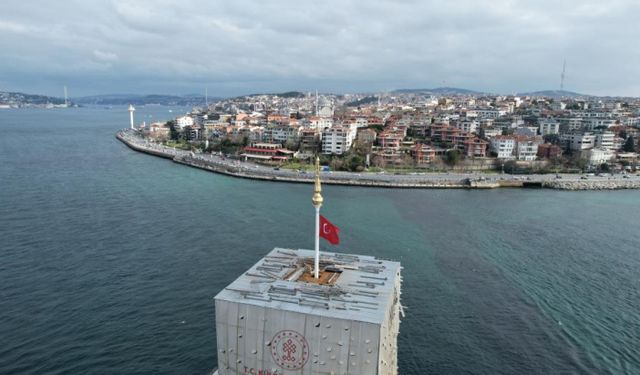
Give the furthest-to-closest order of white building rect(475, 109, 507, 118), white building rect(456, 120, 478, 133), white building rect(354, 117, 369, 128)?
1. white building rect(475, 109, 507, 118)
2. white building rect(354, 117, 369, 128)
3. white building rect(456, 120, 478, 133)

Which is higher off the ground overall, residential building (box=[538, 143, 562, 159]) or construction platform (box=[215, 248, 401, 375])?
residential building (box=[538, 143, 562, 159])

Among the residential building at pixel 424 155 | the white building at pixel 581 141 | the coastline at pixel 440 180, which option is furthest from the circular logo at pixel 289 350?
the white building at pixel 581 141

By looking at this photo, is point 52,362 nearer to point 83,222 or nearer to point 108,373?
point 108,373

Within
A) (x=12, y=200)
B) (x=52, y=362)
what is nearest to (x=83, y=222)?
(x=12, y=200)

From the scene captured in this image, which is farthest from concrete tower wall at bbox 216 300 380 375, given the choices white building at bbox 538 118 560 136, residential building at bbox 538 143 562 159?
white building at bbox 538 118 560 136

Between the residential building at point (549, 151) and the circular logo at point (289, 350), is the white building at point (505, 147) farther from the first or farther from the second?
the circular logo at point (289, 350)

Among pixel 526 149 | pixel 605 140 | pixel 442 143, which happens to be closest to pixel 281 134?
pixel 442 143

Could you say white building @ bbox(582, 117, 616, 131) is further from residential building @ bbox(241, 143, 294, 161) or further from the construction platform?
the construction platform
